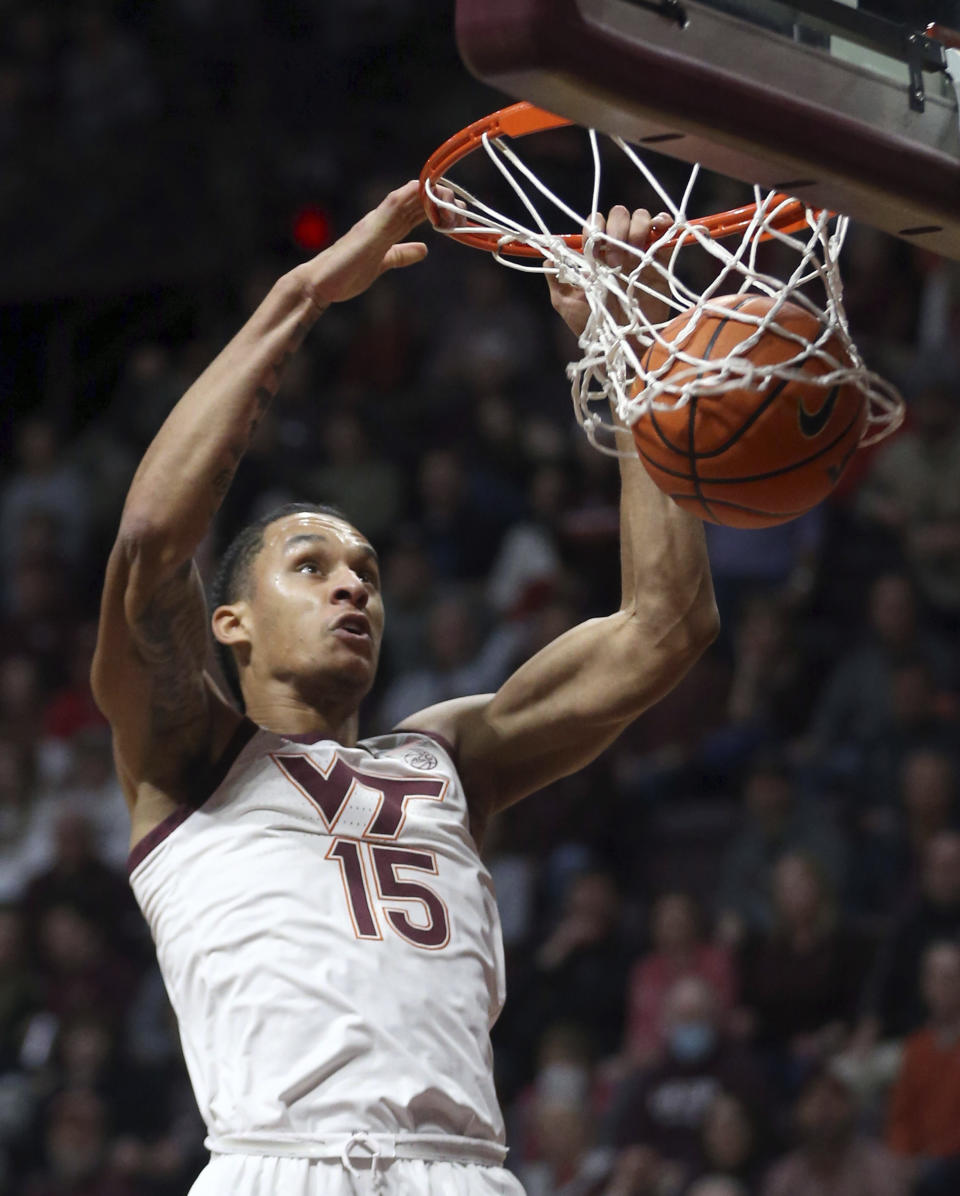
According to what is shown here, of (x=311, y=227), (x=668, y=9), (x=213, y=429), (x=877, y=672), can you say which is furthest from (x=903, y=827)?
(x=311, y=227)

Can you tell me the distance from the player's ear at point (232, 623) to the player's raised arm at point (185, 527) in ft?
0.79

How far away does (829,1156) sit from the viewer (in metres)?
5.63

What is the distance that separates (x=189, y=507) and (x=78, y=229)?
777cm

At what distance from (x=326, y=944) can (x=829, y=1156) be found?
3.09m

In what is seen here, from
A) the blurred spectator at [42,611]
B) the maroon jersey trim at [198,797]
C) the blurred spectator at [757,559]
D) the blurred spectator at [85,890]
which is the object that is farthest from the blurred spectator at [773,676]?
the maroon jersey trim at [198,797]

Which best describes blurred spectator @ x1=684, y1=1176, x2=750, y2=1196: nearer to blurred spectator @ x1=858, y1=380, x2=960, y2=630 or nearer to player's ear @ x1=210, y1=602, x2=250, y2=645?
blurred spectator @ x1=858, y1=380, x2=960, y2=630

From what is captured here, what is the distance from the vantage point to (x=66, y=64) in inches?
420

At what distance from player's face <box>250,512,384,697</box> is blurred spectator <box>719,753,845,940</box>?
326 centimetres

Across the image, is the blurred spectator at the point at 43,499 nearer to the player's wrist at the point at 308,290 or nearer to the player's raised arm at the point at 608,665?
the player's raised arm at the point at 608,665

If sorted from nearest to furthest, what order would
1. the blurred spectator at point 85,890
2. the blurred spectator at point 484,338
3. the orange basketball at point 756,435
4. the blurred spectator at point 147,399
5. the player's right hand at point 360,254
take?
the orange basketball at point 756,435
the player's right hand at point 360,254
the blurred spectator at point 85,890
the blurred spectator at point 484,338
the blurred spectator at point 147,399

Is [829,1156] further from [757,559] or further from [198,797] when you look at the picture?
[198,797]

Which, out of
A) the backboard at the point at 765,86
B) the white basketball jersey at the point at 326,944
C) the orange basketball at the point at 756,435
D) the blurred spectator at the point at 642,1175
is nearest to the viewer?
the backboard at the point at 765,86

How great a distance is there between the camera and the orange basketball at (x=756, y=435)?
2854 mm

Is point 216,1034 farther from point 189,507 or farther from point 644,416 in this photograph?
point 644,416
